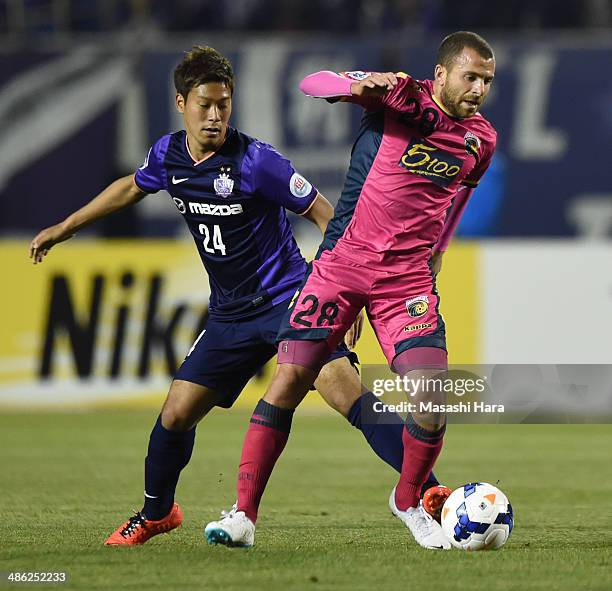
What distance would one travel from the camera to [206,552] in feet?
17.3

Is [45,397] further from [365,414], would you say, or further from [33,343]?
[365,414]

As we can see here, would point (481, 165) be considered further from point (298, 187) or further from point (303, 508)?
point (303, 508)

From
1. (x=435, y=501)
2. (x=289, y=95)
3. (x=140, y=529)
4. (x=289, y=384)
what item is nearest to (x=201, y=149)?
(x=289, y=384)

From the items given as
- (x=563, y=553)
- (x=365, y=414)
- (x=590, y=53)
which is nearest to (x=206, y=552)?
(x=365, y=414)

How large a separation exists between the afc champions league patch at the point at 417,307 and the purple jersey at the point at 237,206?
2.12ft

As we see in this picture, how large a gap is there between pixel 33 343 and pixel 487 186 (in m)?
7.12

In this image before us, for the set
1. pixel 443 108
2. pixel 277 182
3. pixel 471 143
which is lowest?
pixel 277 182

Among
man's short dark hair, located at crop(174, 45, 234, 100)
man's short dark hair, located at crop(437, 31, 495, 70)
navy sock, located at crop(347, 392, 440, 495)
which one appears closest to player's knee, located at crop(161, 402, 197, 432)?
navy sock, located at crop(347, 392, 440, 495)

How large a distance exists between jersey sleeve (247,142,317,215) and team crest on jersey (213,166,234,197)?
0.32 feet

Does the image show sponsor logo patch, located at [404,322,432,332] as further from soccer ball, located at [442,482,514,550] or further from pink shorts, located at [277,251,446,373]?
soccer ball, located at [442,482,514,550]

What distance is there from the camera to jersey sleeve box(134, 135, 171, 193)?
580 cm

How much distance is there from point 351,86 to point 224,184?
0.85 metres

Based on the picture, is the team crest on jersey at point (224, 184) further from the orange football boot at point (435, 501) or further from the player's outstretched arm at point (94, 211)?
the orange football boot at point (435, 501)

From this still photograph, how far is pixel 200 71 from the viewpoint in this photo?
5574 mm
